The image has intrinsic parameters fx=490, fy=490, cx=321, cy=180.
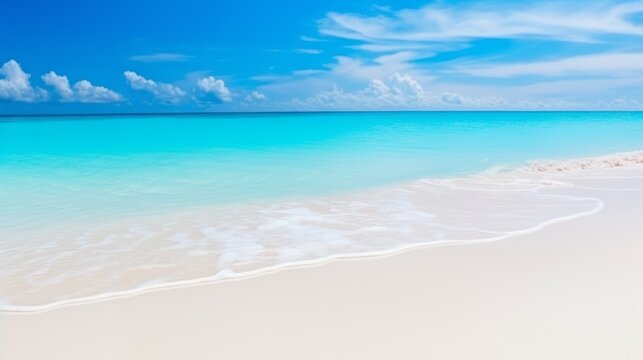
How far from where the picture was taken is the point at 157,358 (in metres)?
2.69

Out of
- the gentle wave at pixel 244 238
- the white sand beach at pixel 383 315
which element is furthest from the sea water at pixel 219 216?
the white sand beach at pixel 383 315

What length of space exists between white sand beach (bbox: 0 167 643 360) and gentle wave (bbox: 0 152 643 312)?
1.07 ft

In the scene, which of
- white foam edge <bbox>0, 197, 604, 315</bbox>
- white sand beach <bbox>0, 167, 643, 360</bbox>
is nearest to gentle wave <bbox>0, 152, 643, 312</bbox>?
white foam edge <bbox>0, 197, 604, 315</bbox>

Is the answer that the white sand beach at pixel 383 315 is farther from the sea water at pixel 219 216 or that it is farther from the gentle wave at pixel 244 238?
the sea water at pixel 219 216

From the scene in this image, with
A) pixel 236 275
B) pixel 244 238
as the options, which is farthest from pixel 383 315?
Answer: pixel 244 238

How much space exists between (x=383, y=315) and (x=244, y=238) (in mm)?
2477

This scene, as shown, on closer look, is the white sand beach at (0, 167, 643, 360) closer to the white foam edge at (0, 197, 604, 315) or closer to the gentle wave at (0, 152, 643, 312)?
the white foam edge at (0, 197, 604, 315)

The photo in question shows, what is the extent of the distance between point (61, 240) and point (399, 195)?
503 centimetres

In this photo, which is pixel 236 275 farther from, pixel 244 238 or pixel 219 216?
pixel 219 216

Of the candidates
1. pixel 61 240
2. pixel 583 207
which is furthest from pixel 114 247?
pixel 583 207

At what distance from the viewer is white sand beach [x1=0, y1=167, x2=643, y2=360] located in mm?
2734

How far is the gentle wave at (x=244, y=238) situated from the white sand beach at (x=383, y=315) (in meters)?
0.33

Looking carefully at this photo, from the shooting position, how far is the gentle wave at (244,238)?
3.97 metres

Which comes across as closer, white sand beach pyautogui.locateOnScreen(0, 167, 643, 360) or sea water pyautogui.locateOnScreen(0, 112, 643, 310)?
white sand beach pyautogui.locateOnScreen(0, 167, 643, 360)
